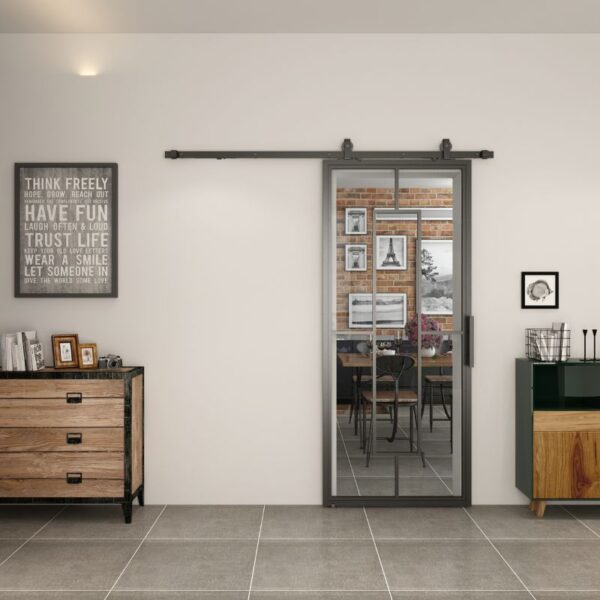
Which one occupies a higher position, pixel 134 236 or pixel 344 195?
pixel 344 195

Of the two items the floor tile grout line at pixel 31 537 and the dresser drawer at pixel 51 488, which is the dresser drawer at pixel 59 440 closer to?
the dresser drawer at pixel 51 488

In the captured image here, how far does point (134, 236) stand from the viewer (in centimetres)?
425

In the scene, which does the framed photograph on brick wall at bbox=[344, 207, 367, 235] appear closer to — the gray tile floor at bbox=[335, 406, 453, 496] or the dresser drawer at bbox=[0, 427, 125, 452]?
the gray tile floor at bbox=[335, 406, 453, 496]

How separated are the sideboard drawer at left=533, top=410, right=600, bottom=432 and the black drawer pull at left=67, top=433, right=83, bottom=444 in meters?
2.73

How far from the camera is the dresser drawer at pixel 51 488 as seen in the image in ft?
12.6

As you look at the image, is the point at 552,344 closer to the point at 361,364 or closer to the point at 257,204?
the point at 361,364

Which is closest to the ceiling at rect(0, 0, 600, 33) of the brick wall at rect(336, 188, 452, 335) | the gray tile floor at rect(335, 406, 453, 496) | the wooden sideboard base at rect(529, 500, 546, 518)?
the brick wall at rect(336, 188, 452, 335)

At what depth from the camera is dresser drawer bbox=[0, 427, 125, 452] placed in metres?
3.84

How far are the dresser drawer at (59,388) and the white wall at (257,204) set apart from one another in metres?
0.42

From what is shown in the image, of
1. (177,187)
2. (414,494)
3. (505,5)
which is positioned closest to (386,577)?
(414,494)

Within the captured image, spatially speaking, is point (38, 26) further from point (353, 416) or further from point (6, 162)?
point (353, 416)

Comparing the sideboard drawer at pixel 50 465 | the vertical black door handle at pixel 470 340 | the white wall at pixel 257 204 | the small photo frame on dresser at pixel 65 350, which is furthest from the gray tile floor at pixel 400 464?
the small photo frame on dresser at pixel 65 350

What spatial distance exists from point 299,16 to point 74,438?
114 inches

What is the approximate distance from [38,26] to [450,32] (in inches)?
105
